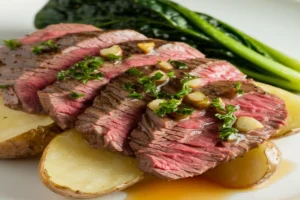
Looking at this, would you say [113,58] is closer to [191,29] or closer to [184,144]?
[184,144]

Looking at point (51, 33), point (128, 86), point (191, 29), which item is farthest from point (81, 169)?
point (191, 29)

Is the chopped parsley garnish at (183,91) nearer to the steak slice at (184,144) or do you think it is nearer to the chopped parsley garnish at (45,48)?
the steak slice at (184,144)

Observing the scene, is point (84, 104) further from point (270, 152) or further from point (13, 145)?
point (270, 152)

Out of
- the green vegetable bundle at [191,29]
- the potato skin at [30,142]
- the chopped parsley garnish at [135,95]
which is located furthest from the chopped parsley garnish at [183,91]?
the green vegetable bundle at [191,29]

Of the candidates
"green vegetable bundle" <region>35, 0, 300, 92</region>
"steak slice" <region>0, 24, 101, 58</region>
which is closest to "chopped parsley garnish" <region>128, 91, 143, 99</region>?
"steak slice" <region>0, 24, 101, 58</region>

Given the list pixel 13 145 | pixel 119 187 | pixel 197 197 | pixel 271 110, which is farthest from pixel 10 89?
pixel 271 110
